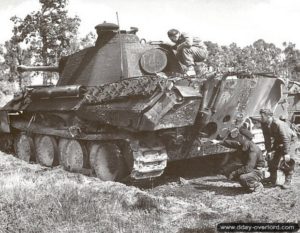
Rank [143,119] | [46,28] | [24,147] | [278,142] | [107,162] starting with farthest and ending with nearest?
1. [46,28]
2. [24,147]
3. [107,162]
4. [278,142]
5. [143,119]

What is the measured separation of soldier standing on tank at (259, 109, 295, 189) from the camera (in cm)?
788

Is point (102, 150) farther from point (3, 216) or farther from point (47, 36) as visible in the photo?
point (47, 36)

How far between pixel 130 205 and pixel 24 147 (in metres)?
Result: 6.12

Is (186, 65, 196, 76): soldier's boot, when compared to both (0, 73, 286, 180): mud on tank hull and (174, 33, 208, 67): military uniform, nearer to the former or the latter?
(174, 33, 208, 67): military uniform

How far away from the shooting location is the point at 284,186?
7.96 m

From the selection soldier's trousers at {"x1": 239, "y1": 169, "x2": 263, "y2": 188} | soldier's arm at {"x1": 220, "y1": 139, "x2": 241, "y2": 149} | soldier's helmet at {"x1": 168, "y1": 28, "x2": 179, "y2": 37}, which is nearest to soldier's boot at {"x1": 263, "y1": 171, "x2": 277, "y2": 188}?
soldier's trousers at {"x1": 239, "y1": 169, "x2": 263, "y2": 188}

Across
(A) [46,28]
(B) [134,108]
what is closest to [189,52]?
(B) [134,108]

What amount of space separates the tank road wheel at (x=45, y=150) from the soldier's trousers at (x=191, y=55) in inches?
131

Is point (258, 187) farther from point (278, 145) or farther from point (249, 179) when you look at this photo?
point (278, 145)

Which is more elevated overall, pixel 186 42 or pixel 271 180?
pixel 186 42

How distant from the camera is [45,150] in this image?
10.9 metres

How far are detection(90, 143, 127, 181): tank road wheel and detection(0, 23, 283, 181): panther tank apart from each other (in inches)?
0.7

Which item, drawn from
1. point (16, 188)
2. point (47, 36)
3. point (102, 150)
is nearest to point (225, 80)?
point (102, 150)

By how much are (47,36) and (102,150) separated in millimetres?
19502
